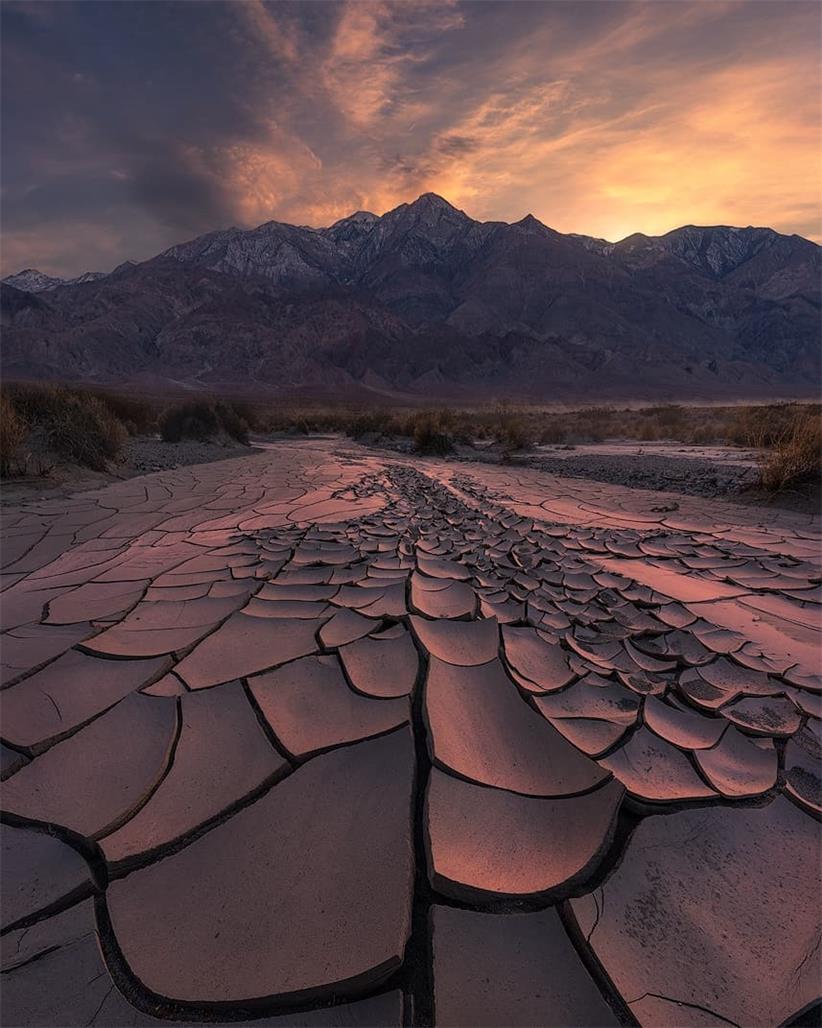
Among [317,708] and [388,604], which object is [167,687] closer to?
[317,708]

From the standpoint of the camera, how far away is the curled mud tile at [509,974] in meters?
0.88

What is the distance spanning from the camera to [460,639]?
205 centimetres

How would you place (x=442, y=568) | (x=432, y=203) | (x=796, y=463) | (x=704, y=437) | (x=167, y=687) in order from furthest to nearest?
(x=432, y=203) → (x=704, y=437) → (x=796, y=463) → (x=442, y=568) → (x=167, y=687)

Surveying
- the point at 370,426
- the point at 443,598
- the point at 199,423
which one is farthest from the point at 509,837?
the point at 370,426

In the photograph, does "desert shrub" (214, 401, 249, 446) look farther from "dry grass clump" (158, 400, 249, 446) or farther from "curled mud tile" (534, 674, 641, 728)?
"curled mud tile" (534, 674, 641, 728)

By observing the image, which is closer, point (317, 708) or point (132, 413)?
point (317, 708)

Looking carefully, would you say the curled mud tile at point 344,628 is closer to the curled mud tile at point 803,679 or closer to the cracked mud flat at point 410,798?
the cracked mud flat at point 410,798

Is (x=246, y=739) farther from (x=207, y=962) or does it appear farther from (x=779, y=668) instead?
(x=779, y=668)

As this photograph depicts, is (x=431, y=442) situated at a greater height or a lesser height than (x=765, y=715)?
lesser

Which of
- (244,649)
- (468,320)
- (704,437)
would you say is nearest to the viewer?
(244,649)

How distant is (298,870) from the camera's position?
1.12 meters

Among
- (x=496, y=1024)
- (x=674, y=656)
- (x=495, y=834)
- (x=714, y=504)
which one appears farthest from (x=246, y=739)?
(x=714, y=504)

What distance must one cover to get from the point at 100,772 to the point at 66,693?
48cm

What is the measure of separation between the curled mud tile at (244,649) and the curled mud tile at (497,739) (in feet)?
1.92
